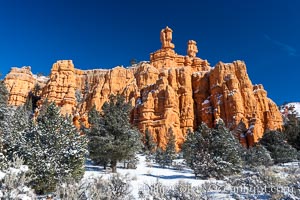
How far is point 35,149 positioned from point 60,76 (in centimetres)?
7409

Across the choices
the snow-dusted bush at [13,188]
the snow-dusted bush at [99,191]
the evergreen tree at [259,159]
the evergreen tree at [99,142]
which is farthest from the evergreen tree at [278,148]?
the snow-dusted bush at [13,188]

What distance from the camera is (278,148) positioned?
1339 inches

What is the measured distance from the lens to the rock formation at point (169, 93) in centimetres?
6688

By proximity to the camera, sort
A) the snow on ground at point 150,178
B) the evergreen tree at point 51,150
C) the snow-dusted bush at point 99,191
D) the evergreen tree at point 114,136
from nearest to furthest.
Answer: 1. the snow-dusted bush at point 99,191
2. the evergreen tree at point 51,150
3. the snow on ground at point 150,178
4. the evergreen tree at point 114,136

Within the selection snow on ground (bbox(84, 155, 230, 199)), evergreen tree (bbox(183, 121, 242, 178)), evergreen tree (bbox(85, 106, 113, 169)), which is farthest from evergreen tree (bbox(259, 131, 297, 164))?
evergreen tree (bbox(85, 106, 113, 169))

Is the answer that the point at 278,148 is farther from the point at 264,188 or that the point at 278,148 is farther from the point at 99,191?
the point at 99,191

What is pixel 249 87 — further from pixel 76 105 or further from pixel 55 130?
pixel 55 130

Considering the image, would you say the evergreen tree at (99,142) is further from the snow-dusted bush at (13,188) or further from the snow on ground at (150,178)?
the snow-dusted bush at (13,188)

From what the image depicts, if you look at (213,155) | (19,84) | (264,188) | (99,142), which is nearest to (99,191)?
(264,188)

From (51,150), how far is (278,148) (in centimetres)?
2848

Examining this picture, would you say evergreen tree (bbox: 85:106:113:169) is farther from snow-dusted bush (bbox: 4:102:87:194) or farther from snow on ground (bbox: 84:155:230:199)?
snow-dusted bush (bbox: 4:102:87:194)

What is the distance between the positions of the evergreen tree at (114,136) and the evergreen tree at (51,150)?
6.13 m

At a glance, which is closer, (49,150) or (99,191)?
(99,191)

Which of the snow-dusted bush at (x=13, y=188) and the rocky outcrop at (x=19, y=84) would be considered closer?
the snow-dusted bush at (x=13, y=188)
